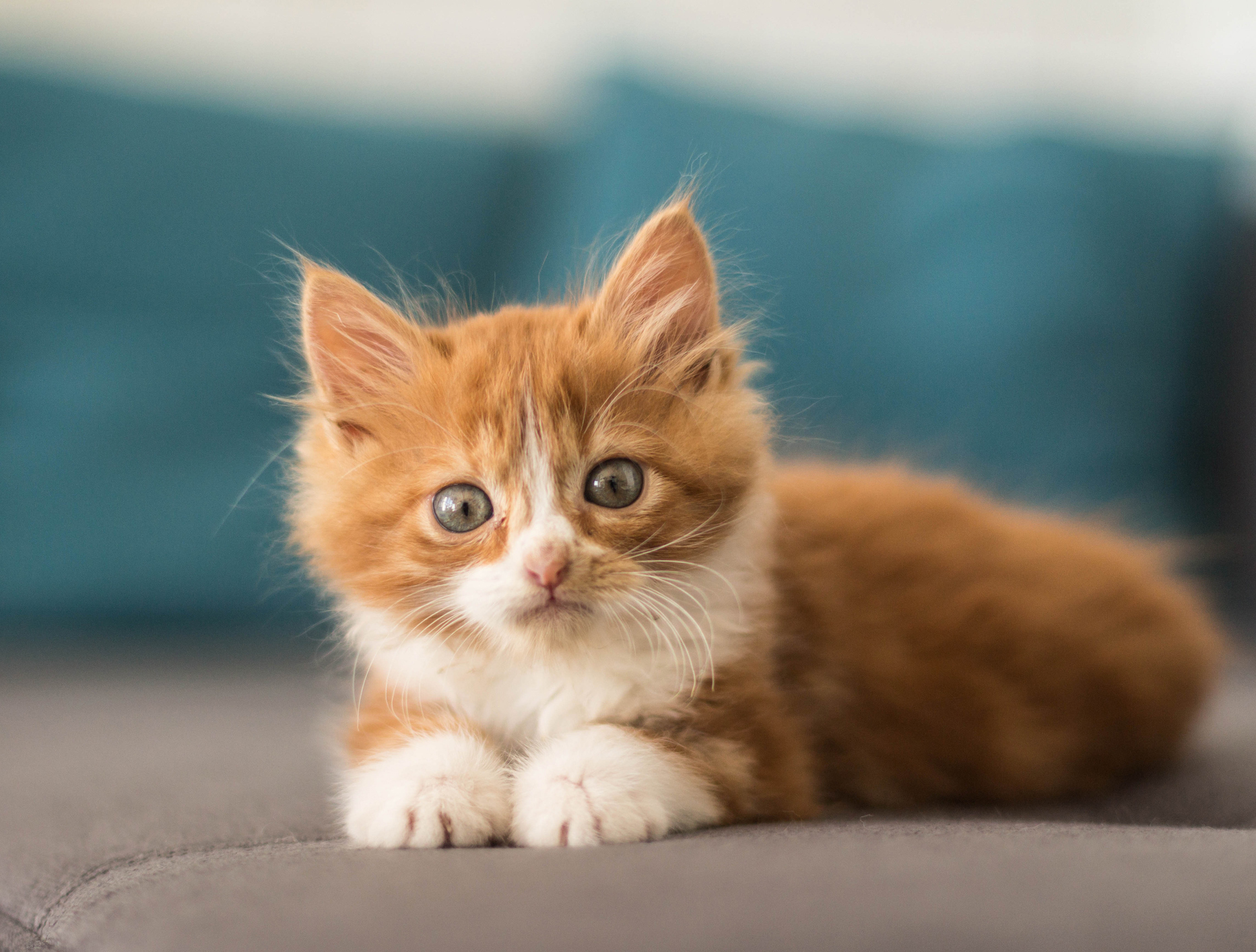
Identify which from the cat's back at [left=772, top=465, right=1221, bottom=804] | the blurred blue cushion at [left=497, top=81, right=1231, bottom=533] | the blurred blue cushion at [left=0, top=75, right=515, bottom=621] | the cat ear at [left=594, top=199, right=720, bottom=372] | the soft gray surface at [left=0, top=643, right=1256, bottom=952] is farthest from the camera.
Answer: the blurred blue cushion at [left=497, top=81, right=1231, bottom=533]

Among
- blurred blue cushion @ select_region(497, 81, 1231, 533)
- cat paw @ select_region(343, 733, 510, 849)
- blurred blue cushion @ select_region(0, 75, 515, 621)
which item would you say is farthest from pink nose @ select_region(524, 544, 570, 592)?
blurred blue cushion @ select_region(497, 81, 1231, 533)

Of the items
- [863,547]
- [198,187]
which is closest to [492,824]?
[863,547]

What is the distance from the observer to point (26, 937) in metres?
0.96

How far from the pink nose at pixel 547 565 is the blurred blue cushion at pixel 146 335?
1.32m

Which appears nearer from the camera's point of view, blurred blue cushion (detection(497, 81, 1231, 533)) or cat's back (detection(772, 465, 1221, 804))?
cat's back (detection(772, 465, 1221, 804))

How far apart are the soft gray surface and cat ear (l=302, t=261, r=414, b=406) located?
566 millimetres

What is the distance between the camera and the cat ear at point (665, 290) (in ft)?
4.29

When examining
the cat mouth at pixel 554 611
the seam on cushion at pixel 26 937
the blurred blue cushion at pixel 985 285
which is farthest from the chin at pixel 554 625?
the blurred blue cushion at pixel 985 285

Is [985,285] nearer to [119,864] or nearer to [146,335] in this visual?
[146,335]

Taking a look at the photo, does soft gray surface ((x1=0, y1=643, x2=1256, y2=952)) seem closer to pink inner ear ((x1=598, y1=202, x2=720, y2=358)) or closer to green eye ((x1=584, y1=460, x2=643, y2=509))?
green eye ((x1=584, y1=460, x2=643, y2=509))

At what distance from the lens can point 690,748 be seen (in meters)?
1.15

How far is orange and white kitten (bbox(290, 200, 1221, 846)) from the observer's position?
3.66ft

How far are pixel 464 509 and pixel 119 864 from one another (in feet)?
1.72

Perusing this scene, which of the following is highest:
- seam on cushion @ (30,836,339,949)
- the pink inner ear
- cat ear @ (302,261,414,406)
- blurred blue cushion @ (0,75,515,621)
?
blurred blue cushion @ (0,75,515,621)
